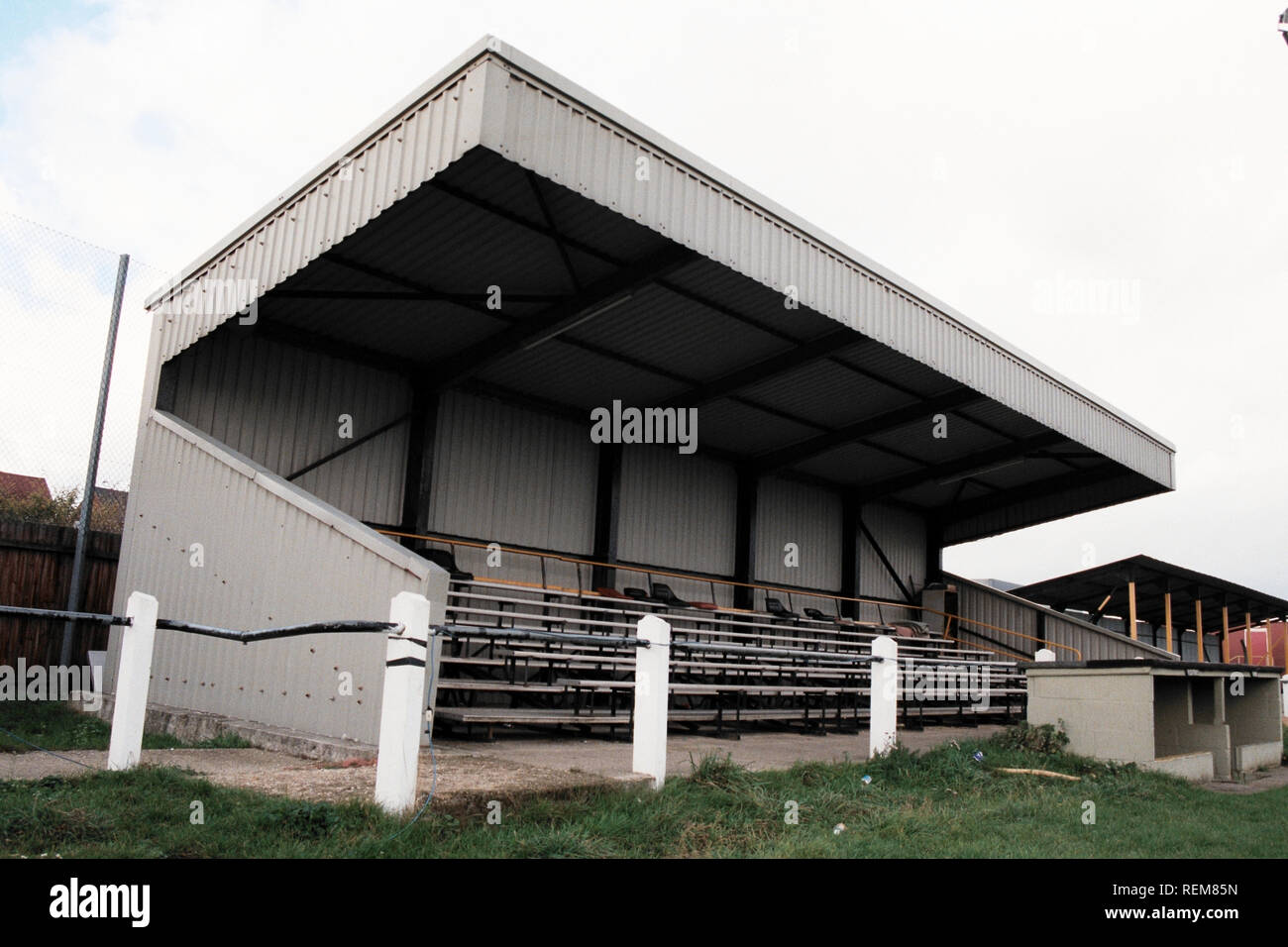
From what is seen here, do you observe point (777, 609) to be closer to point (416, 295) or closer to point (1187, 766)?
point (1187, 766)

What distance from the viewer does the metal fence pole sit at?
10.7 meters

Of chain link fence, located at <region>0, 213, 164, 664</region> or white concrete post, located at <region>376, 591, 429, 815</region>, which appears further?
A: chain link fence, located at <region>0, 213, 164, 664</region>

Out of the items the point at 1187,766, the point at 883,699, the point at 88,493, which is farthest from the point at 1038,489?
the point at 88,493

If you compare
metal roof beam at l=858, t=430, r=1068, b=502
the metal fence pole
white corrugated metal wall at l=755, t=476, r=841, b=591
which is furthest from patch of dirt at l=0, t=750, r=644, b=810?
metal roof beam at l=858, t=430, r=1068, b=502

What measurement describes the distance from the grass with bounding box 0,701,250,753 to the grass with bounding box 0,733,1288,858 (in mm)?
2968

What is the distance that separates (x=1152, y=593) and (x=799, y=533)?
27.5 feet

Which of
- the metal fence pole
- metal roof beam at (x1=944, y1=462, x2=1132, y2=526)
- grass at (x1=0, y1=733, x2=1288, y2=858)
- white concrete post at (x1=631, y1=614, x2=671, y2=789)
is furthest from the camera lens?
metal roof beam at (x1=944, y1=462, x2=1132, y2=526)

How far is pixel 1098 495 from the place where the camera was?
20047 mm

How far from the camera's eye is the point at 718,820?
18.1 ft

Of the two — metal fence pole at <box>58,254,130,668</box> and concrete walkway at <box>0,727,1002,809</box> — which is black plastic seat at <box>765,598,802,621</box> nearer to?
concrete walkway at <box>0,727,1002,809</box>

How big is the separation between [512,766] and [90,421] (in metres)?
7.16

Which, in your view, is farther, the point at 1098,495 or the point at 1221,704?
the point at 1098,495
